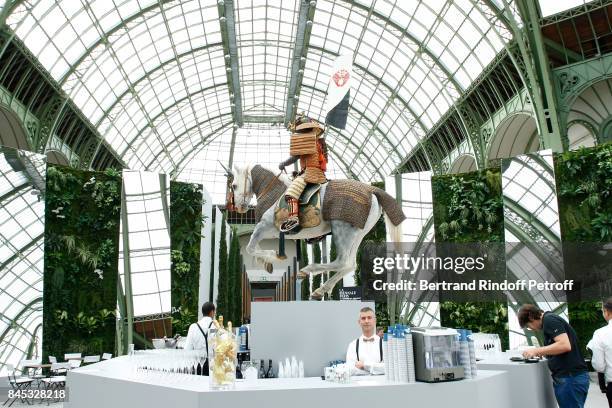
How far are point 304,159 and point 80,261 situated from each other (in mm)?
11842

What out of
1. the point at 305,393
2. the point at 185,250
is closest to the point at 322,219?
the point at 305,393

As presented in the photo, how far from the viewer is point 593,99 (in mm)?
19828

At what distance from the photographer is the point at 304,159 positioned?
8.24 m

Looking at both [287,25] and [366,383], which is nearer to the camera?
[366,383]

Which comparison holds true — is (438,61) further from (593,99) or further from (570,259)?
(570,259)

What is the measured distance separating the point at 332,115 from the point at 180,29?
898 inches

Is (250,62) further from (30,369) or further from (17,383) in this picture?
(17,383)

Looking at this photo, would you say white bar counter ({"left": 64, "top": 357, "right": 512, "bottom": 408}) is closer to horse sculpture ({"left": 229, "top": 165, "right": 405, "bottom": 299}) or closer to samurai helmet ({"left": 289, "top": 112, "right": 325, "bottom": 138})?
horse sculpture ({"left": 229, "top": 165, "right": 405, "bottom": 299})

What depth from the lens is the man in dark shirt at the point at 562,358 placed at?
506cm

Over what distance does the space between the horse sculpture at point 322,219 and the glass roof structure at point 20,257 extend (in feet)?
29.5

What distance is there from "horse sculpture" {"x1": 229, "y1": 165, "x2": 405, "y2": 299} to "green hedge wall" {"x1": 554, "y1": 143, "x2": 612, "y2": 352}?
32.1 feet

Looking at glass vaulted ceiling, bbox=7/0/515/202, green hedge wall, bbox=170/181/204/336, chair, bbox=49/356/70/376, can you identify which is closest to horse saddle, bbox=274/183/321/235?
chair, bbox=49/356/70/376

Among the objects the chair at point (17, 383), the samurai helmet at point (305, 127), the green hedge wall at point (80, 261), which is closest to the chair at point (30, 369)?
the chair at point (17, 383)

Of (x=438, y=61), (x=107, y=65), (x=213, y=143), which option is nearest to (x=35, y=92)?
(x=107, y=65)
